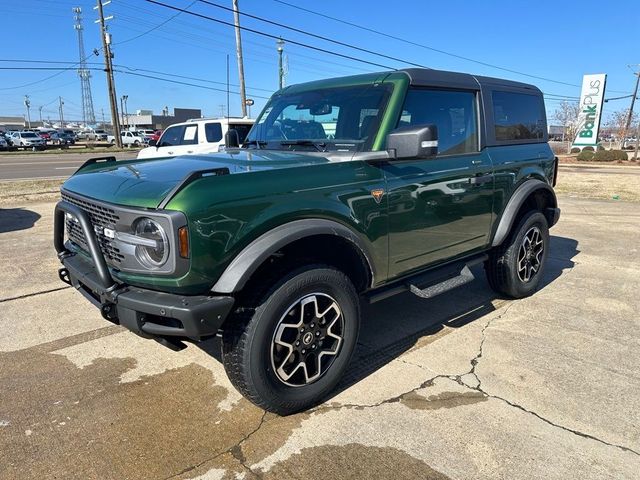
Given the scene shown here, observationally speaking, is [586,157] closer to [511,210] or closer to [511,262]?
[511,262]

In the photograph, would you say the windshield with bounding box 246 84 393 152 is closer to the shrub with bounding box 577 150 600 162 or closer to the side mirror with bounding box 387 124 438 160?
the side mirror with bounding box 387 124 438 160

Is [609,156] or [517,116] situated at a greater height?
[517,116]

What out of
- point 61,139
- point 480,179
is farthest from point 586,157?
point 61,139

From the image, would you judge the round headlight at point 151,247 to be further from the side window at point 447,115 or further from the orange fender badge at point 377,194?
the side window at point 447,115

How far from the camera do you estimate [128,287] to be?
2.70 m

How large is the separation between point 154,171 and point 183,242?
32.5 inches

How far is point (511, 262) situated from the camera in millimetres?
4648

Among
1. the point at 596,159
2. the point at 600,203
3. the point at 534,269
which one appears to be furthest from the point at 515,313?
the point at 596,159

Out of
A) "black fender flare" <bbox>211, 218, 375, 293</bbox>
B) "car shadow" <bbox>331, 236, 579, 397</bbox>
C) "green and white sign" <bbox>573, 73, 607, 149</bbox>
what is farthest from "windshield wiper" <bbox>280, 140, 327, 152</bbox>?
"green and white sign" <bbox>573, 73, 607, 149</bbox>

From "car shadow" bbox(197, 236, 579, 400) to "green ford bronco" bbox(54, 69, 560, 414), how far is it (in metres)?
0.50

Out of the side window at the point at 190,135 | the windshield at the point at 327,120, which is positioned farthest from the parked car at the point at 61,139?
the windshield at the point at 327,120

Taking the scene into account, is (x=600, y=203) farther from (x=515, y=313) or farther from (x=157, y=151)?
(x=157, y=151)

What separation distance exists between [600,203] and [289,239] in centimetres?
1145

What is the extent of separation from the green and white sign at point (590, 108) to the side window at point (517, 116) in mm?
43453
